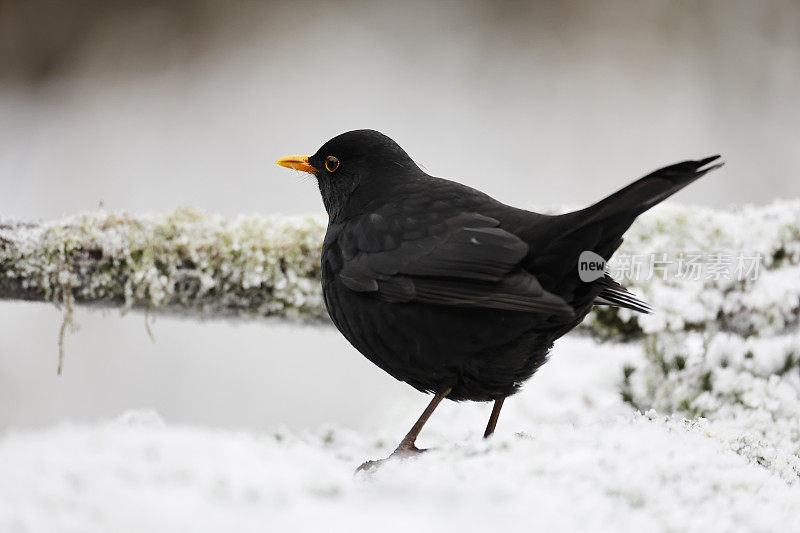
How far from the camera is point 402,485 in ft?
5.88

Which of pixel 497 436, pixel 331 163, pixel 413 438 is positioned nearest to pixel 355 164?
pixel 331 163

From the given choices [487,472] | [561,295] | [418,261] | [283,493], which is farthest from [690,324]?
[283,493]

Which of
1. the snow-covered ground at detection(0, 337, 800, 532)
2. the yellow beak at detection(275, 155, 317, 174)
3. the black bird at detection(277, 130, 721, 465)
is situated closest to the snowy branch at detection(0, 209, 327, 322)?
the yellow beak at detection(275, 155, 317, 174)

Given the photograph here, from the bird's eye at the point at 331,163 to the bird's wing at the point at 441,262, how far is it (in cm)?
41

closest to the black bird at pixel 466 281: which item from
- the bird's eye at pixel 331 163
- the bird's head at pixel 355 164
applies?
the bird's head at pixel 355 164

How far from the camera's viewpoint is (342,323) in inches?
99.5

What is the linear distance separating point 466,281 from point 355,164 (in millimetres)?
899

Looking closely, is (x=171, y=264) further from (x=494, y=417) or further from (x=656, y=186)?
(x=656, y=186)

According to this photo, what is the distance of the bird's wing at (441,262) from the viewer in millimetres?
2148

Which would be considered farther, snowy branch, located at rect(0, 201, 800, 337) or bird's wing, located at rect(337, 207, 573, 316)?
snowy branch, located at rect(0, 201, 800, 337)

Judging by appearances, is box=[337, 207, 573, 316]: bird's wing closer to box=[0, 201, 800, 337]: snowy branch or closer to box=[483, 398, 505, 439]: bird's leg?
box=[483, 398, 505, 439]: bird's leg

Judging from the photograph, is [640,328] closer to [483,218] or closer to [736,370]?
[736,370]

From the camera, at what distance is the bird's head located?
113 inches

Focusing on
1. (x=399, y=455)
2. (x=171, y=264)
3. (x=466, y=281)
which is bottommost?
(x=399, y=455)
